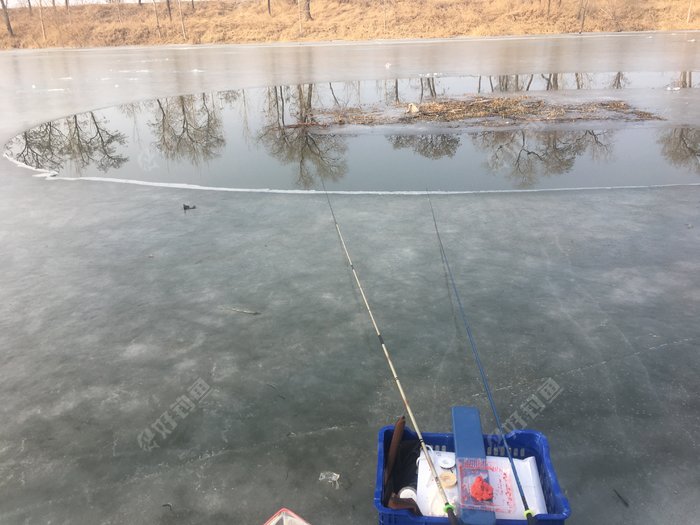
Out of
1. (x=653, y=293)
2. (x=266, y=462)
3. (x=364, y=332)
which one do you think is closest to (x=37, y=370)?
(x=266, y=462)

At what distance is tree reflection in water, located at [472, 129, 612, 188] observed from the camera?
9484 millimetres

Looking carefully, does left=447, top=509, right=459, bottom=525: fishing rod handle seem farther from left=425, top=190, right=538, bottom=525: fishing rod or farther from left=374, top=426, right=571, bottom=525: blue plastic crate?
left=425, top=190, right=538, bottom=525: fishing rod

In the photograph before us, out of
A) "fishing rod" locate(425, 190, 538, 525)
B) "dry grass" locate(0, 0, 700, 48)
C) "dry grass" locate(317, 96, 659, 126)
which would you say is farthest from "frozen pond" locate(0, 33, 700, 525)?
"dry grass" locate(0, 0, 700, 48)

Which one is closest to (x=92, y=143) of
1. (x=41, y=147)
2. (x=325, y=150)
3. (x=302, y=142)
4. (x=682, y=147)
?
(x=41, y=147)

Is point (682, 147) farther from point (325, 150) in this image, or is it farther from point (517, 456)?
point (517, 456)

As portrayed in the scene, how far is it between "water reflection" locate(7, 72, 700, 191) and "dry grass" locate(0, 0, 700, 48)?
34.7 meters

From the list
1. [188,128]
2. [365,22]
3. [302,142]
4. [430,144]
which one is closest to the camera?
[430,144]

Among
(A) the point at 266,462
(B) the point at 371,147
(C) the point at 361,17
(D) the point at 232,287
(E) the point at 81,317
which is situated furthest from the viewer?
(C) the point at 361,17

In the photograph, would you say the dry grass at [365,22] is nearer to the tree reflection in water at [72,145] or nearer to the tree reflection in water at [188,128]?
the tree reflection in water at [188,128]

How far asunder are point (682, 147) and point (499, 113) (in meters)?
4.92

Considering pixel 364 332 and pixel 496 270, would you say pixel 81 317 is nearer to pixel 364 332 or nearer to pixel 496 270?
pixel 364 332

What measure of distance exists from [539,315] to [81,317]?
436 cm

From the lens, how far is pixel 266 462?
10.8 feet

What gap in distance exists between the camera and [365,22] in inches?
1992
